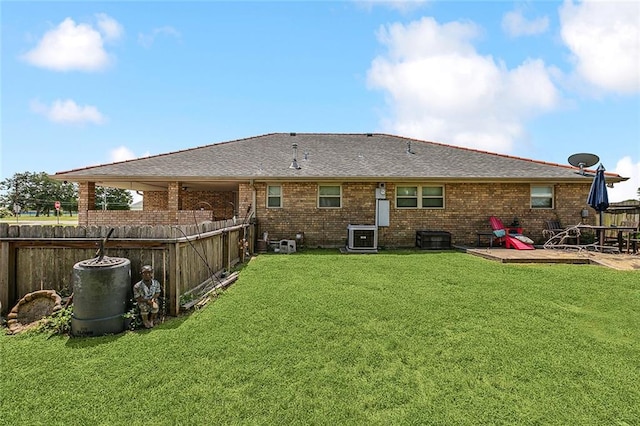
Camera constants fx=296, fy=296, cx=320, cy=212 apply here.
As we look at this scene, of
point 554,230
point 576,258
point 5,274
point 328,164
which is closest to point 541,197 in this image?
point 554,230

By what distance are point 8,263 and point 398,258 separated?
854 cm

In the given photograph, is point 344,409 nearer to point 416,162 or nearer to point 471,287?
point 471,287

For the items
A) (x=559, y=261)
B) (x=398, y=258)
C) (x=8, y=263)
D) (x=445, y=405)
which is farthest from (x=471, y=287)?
(x=8, y=263)

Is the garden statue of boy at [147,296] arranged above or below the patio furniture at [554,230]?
below

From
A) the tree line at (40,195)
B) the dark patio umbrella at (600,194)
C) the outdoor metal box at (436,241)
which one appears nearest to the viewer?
→ the dark patio umbrella at (600,194)

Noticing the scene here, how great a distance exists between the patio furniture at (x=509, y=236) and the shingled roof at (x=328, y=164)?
5.73ft

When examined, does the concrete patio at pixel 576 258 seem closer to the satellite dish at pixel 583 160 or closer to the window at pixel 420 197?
the window at pixel 420 197

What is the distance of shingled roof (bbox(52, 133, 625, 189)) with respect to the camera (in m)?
11.2

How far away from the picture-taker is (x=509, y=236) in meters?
10.7

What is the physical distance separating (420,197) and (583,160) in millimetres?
6965

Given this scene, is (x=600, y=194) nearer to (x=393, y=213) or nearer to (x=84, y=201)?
(x=393, y=213)

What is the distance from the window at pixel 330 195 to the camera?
1163 cm

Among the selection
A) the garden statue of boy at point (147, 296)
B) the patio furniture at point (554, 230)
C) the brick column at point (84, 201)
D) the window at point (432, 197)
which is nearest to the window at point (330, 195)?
the window at point (432, 197)

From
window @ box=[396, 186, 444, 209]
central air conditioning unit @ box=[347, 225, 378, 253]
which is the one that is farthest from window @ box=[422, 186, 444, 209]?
central air conditioning unit @ box=[347, 225, 378, 253]
